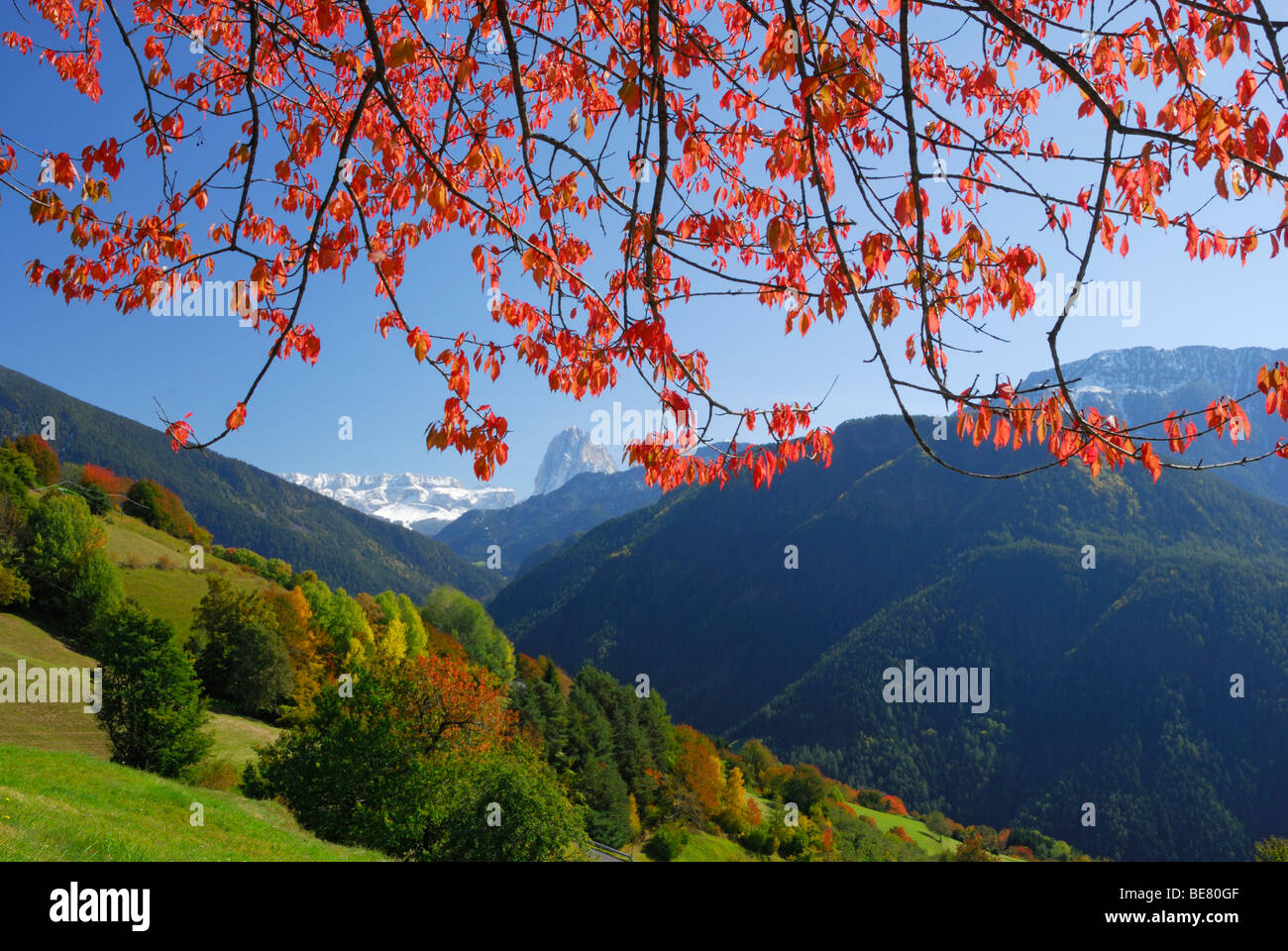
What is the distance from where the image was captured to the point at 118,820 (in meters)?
14.1

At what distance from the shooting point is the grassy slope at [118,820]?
9.66m

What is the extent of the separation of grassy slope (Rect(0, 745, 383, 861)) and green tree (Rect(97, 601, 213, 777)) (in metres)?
4.80

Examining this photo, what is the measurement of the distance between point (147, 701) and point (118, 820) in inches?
684

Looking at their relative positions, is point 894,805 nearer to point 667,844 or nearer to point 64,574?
point 667,844

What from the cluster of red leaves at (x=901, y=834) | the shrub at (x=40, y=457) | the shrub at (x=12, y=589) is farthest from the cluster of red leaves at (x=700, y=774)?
the shrub at (x=40, y=457)

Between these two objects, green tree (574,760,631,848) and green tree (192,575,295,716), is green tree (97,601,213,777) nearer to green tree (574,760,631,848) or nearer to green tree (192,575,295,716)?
green tree (192,575,295,716)

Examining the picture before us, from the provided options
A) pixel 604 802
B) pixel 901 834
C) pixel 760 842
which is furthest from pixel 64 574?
pixel 901 834

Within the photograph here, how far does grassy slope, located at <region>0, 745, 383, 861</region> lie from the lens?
9656 mm

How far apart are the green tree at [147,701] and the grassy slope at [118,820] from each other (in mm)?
4803

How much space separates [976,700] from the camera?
143 metres

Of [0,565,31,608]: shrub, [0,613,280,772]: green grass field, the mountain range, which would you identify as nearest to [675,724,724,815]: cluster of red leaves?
[0,613,280,772]: green grass field

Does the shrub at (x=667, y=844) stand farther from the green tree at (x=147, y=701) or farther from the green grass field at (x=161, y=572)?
the green grass field at (x=161, y=572)
